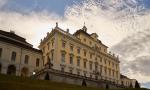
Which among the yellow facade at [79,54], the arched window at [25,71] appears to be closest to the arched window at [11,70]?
the arched window at [25,71]

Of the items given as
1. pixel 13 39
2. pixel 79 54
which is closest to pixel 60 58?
pixel 79 54

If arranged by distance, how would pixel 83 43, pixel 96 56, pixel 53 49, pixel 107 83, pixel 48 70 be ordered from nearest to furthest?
pixel 48 70, pixel 53 49, pixel 107 83, pixel 83 43, pixel 96 56

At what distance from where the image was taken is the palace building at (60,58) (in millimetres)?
49225

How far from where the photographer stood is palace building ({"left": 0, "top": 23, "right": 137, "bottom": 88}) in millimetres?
49225

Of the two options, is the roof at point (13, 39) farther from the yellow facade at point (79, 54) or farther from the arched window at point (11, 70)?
the yellow facade at point (79, 54)

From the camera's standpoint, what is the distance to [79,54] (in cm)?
6147

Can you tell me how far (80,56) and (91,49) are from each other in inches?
266

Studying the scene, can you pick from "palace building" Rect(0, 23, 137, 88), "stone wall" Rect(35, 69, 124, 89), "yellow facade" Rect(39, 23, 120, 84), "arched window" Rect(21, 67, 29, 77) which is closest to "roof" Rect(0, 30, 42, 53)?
"palace building" Rect(0, 23, 137, 88)

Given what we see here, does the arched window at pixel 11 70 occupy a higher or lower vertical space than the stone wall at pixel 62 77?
higher

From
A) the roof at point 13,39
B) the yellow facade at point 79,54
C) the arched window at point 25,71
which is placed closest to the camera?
the roof at point 13,39

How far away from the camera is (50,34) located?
194 feet

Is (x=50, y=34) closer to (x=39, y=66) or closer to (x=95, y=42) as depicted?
(x=39, y=66)

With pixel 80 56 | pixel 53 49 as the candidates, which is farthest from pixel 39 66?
pixel 80 56

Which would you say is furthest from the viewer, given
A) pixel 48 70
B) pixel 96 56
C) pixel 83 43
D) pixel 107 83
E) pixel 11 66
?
pixel 96 56
